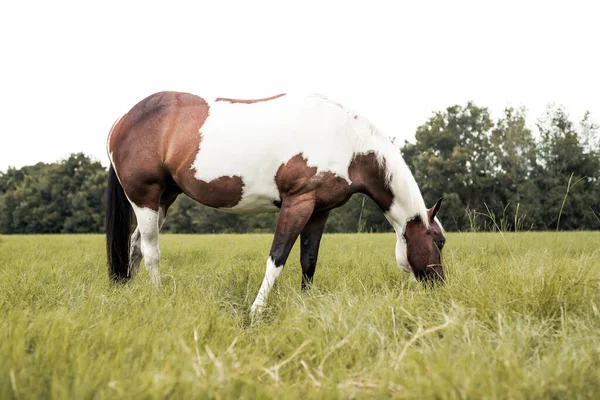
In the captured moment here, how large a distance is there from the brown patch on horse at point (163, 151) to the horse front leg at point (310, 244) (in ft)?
2.67

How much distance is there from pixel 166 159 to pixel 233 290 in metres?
1.46

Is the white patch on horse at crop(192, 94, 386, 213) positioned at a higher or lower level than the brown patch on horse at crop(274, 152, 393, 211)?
higher

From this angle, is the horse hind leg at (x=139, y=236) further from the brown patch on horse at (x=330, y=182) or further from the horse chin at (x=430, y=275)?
the horse chin at (x=430, y=275)

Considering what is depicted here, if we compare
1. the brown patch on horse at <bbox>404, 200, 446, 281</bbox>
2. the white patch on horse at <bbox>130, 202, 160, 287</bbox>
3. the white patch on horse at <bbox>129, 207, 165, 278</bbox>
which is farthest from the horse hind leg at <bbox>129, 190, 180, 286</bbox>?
the brown patch on horse at <bbox>404, 200, 446, 281</bbox>

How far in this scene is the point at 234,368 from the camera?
1.68 metres

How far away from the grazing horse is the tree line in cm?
1834

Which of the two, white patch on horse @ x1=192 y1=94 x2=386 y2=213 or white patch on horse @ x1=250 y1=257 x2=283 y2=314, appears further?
white patch on horse @ x1=192 y1=94 x2=386 y2=213

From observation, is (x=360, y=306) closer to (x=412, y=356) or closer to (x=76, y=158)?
(x=412, y=356)

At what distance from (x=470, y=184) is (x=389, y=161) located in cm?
3192

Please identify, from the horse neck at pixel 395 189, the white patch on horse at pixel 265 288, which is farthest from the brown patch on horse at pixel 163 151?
the horse neck at pixel 395 189

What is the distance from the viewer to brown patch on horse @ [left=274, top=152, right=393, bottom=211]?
3416 millimetres

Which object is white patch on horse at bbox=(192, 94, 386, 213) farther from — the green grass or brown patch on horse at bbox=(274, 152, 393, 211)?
the green grass

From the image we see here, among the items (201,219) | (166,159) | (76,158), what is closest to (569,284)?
(166,159)

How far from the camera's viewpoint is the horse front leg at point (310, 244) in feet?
13.1
